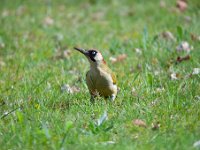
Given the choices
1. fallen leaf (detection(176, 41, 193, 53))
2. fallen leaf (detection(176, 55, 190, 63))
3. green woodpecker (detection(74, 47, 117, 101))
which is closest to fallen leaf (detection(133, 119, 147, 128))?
green woodpecker (detection(74, 47, 117, 101))

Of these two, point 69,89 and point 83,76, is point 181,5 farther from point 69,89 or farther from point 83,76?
point 69,89

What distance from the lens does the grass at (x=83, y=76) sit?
4424 millimetres

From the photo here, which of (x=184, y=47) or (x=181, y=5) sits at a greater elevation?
(x=184, y=47)

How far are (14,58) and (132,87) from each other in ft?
7.26

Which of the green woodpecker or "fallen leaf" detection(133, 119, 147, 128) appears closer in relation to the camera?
"fallen leaf" detection(133, 119, 147, 128)

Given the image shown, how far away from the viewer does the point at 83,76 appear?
6496 mm

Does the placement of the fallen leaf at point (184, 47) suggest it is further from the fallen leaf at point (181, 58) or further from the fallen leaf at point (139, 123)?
the fallen leaf at point (139, 123)

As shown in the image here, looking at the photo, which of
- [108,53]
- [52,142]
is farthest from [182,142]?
[108,53]

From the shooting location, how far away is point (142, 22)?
9430 millimetres

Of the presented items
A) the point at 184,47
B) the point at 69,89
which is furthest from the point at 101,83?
the point at 184,47

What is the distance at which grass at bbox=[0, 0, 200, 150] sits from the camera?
442 centimetres

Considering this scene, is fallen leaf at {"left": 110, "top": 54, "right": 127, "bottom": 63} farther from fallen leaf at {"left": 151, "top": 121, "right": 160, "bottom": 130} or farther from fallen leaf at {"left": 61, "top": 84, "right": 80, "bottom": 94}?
fallen leaf at {"left": 151, "top": 121, "right": 160, "bottom": 130}

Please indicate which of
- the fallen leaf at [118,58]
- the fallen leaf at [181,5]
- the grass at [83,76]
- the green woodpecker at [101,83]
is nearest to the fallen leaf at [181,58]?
the grass at [83,76]

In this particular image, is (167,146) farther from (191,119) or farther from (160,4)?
(160,4)
